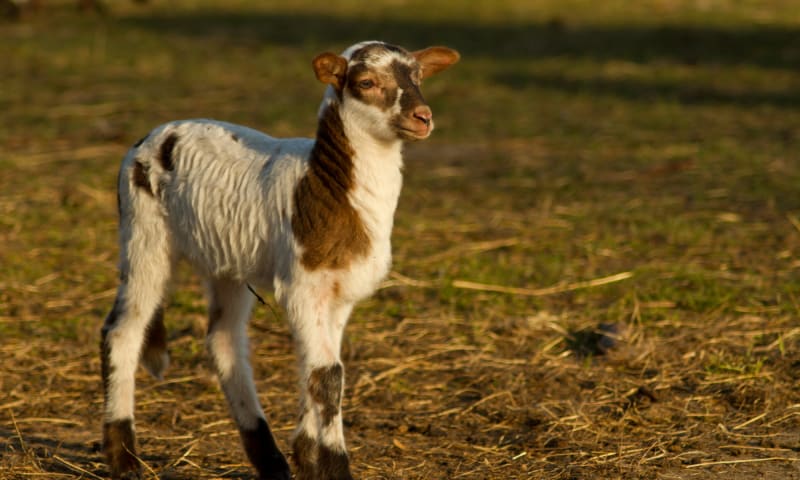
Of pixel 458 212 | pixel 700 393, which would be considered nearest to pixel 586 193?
pixel 458 212

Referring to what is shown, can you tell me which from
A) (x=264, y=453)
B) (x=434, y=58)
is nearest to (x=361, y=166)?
(x=434, y=58)

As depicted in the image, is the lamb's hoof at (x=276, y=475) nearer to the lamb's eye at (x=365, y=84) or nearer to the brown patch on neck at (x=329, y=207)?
the brown patch on neck at (x=329, y=207)

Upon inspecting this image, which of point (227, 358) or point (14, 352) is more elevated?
point (227, 358)

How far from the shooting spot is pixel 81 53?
654 inches

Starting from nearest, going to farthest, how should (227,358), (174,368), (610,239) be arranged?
(227,358) → (174,368) → (610,239)

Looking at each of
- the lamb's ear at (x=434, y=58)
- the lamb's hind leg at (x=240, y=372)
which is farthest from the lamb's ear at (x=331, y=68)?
the lamb's hind leg at (x=240, y=372)

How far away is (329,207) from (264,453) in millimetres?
1139

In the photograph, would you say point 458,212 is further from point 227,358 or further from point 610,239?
point 227,358

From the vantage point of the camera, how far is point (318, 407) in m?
4.78

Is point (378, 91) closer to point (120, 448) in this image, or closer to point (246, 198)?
point (246, 198)

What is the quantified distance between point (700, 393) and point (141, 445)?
281 centimetres

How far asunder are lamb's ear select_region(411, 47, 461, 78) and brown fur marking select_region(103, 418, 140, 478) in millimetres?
2034

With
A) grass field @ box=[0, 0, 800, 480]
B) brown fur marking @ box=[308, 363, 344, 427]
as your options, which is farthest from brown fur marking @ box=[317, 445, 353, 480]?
grass field @ box=[0, 0, 800, 480]

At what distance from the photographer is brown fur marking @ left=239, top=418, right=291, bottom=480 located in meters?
5.14
